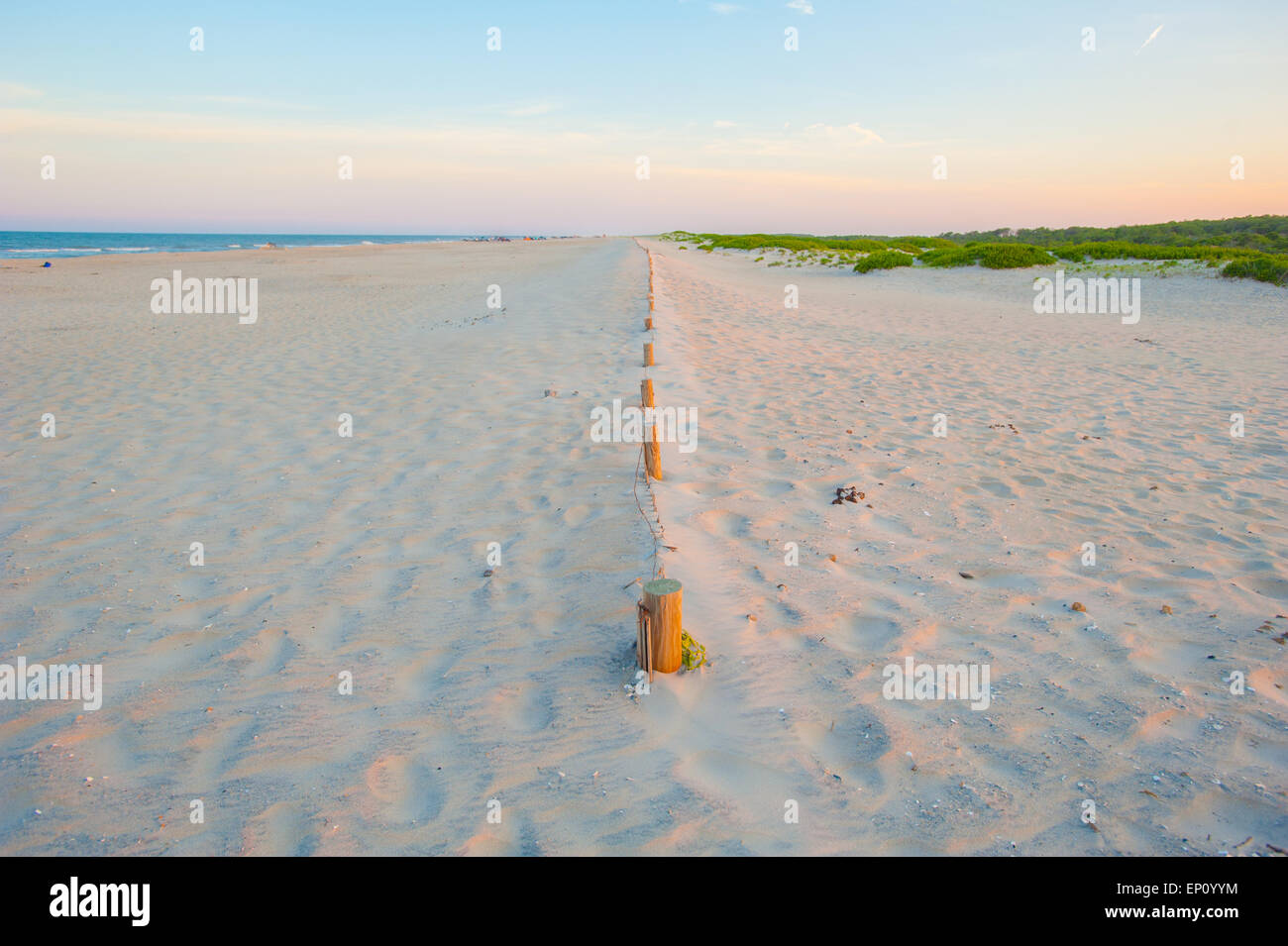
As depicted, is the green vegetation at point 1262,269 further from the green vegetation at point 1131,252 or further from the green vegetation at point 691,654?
the green vegetation at point 691,654

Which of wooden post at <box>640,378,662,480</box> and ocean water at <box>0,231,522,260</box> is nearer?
wooden post at <box>640,378,662,480</box>

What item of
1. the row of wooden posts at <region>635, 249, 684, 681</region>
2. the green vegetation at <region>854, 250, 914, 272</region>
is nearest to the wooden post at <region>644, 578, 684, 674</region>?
the row of wooden posts at <region>635, 249, 684, 681</region>

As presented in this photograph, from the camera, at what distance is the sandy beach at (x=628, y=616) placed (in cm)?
242

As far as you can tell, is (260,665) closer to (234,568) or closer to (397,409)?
(234,568)

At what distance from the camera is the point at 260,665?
3.22 metres

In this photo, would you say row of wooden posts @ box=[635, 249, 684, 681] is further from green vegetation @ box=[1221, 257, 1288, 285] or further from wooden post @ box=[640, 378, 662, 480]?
green vegetation @ box=[1221, 257, 1288, 285]

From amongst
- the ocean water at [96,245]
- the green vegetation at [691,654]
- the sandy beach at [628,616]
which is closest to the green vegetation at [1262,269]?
the sandy beach at [628,616]

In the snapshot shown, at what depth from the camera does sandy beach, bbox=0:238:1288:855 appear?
2416mm

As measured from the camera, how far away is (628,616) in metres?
3.46

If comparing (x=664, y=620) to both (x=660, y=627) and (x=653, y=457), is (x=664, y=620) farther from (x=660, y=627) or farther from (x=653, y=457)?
(x=653, y=457)

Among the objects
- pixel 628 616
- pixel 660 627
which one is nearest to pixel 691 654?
pixel 660 627

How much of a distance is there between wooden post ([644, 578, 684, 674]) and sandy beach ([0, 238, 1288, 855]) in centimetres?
10

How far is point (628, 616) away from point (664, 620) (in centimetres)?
57

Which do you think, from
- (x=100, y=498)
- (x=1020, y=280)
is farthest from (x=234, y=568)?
(x=1020, y=280)
